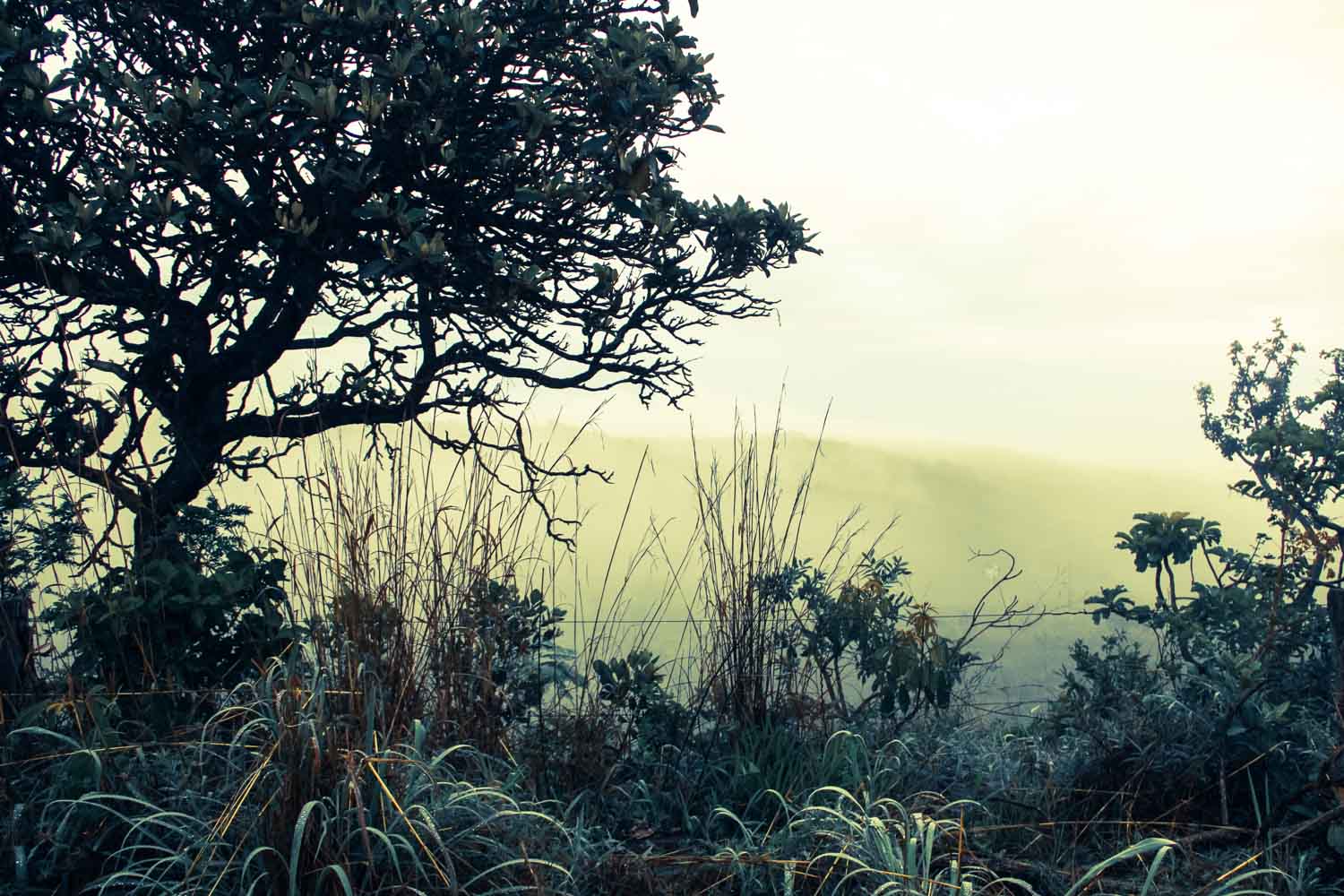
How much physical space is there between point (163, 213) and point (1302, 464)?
5.03 metres

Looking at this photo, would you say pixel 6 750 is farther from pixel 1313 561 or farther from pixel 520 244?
pixel 1313 561

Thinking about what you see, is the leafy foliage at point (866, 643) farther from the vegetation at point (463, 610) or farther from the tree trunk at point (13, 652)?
the tree trunk at point (13, 652)

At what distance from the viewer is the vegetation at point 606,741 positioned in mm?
2521

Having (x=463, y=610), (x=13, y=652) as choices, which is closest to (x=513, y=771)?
(x=463, y=610)

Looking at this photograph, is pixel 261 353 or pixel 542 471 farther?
pixel 261 353

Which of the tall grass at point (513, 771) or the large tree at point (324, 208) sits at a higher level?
the large tree at point (324, 208)

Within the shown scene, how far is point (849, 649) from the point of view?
13.7 ft

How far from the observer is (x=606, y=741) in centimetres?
356

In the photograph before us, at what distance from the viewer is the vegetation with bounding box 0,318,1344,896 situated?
2.52 metres

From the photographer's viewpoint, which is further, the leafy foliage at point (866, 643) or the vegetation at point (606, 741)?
the leafy foliage at point (866, 643)

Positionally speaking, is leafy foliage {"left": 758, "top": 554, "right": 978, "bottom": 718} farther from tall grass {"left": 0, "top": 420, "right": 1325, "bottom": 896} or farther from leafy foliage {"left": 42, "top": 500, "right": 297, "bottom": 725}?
leafy foliage {"left": 42, "top": 500, "right": 297, "bottom": 725}

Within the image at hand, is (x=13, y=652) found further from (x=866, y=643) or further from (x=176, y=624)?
(x=866, y=643)

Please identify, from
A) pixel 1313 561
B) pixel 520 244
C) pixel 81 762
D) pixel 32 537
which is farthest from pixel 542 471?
pixel 1313 561

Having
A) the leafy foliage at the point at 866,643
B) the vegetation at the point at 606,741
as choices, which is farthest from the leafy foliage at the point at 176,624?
the leafy foliage at the point at 866,643
